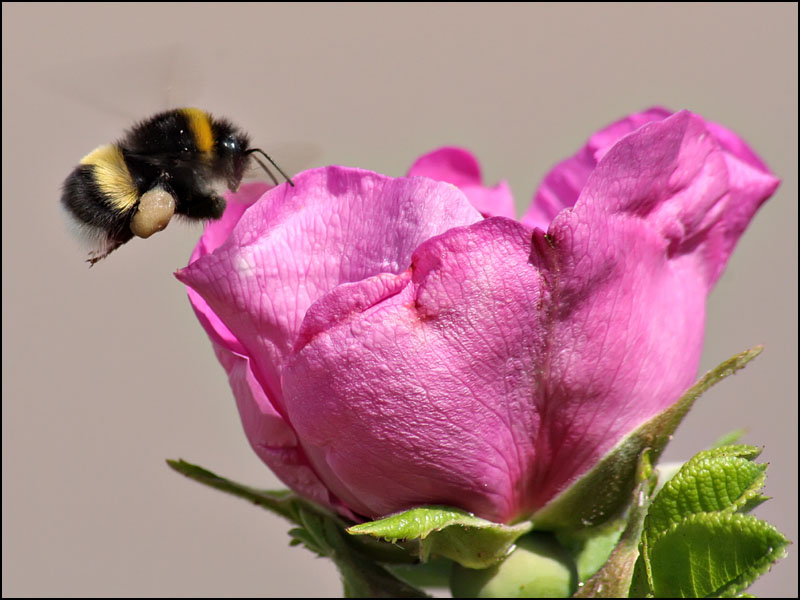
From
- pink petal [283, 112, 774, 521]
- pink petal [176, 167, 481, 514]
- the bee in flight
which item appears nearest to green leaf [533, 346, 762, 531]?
pink petal [283, 112, 774, 521]

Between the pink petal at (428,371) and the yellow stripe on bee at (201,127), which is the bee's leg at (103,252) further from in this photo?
the pink petal at (428,371)

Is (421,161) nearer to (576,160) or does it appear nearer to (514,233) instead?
(576,160)

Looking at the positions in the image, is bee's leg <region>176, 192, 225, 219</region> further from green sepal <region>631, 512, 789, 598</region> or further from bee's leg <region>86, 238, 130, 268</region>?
green sepal <region>631, 512, 789, 598</region>

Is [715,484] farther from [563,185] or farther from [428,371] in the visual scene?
[563,185]

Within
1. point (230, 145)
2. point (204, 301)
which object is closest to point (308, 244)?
point (204, 301)

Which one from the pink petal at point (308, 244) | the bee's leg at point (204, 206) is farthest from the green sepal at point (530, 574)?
the bee's leg at point (204, 206)

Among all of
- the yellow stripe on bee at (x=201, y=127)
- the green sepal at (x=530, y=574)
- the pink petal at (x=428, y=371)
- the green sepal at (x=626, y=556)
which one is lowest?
the green sepal at (x=530, y=574)
